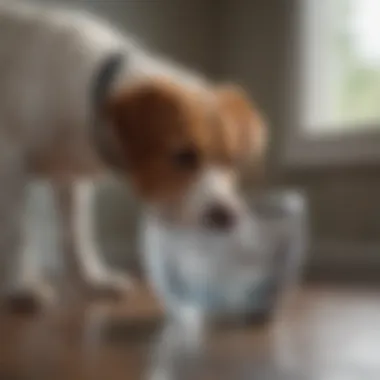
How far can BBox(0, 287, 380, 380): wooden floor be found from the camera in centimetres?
69

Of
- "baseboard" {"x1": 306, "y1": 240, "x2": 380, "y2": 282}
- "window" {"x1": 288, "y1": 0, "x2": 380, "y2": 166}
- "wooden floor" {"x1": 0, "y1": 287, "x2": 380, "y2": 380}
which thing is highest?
"window" {"x1": 288, "y1": 0, "x2": 380, "y2": 166}

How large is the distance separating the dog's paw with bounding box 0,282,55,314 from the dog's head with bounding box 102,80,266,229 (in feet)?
0.57

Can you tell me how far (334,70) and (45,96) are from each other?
0.87 metres

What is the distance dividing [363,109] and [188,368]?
1.17m

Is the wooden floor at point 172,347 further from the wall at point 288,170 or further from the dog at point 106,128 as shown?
the wall at point 288,170

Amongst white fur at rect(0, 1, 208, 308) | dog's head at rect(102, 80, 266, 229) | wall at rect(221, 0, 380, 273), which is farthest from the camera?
wall at rect(221, 0, 380, 273)

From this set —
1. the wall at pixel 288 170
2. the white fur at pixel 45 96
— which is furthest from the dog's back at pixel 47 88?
the wall at pixel 288 170

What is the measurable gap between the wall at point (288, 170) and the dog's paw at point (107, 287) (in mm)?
573

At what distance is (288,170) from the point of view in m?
1.83

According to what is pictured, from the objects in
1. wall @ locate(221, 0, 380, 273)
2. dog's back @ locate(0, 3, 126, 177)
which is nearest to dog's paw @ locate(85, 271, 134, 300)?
dog's back @ locate(0, 3, 126, 177)

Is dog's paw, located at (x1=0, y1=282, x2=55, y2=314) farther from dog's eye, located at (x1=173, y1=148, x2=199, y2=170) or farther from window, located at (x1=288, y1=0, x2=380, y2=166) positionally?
window, located at (x1=288, y1=0, x2=380, y2=166)

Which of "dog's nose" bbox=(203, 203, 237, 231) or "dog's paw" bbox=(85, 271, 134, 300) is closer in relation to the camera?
"dog's nose" bbox=(203, 203, 237, 231)

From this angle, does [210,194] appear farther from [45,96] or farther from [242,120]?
[45,96]

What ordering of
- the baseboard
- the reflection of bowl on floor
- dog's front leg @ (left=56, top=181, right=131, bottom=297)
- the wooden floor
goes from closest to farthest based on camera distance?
→ the wooden floor → the reflection of bowl on floor → dog's front leg @ (left=56, top=181, right=131, bottom=297) → the baseboard
